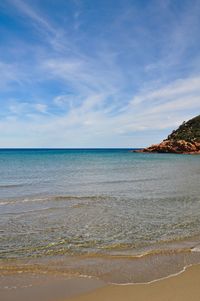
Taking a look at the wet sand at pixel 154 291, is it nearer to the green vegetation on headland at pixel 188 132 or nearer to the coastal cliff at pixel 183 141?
the coastal cliff at pixel 183 141

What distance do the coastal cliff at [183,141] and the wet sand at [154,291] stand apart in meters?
96.9

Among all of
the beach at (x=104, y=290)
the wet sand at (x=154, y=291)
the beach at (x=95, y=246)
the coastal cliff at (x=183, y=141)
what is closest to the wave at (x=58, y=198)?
the beach at (x=95, y=246)

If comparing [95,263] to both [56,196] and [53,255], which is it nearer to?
[53,255]

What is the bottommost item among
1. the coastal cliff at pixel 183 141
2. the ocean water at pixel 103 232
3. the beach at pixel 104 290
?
the ocean water at pixel 103 232

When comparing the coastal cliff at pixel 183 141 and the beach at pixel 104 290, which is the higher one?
the coastal cliff at pixel 183 141

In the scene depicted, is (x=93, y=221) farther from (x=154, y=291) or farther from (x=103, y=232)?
(x=154, y=291)

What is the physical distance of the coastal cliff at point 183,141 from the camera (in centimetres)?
10119

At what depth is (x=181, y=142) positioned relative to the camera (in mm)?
103500

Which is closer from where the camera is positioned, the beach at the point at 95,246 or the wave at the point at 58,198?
the beach at the point at 95,246

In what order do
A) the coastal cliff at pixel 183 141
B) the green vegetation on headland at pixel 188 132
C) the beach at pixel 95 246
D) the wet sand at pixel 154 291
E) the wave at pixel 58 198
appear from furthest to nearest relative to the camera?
1. the green vegetation on headland at pixel 188 132
2. the coastal cliff at pixel 183 141
3. the wave at pixel 58 198
4. the beach at pixel 95 246
5. the wet sand at pixel 154 291

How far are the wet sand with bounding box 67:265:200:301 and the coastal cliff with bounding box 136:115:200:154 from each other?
9686 cm

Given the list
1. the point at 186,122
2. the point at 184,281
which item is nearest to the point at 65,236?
the point at 184,281

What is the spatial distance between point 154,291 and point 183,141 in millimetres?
102209

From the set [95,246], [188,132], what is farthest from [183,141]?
[95,246]
